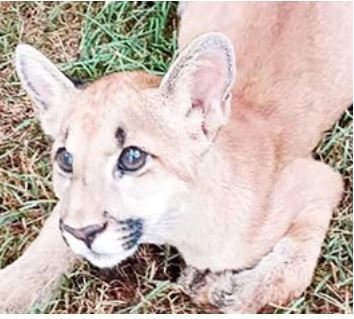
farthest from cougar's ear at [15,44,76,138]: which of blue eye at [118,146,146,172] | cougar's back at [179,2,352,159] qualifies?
cougar's back at [179,2,352,159]

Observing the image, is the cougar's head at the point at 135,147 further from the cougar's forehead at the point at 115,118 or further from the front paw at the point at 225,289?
the front paw at the point at 225,289

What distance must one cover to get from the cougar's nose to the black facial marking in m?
0.11

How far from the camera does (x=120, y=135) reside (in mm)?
1682

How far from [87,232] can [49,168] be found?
1.12 feet

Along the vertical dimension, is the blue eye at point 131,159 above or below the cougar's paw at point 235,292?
above

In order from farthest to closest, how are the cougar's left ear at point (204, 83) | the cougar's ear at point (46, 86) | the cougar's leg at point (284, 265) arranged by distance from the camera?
the cougar's leg at point (284, 265)
the cougar's ear at point (46, 86)
the cougar's left ear at point (204, 83)

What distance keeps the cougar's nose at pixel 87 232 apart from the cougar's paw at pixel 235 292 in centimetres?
29

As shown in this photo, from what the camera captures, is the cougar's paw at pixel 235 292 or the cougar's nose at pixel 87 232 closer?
the cougar's nose at pixel 87 232

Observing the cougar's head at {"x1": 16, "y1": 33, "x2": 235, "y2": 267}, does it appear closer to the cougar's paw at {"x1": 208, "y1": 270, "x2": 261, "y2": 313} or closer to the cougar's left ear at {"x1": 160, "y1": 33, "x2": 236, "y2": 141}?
the cougar's left ear at {"x1": 160, "y1": 33, "x2": 236, "y2": 141}

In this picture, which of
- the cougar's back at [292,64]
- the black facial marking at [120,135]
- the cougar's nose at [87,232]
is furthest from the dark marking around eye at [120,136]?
the cougar's back at [292,64]

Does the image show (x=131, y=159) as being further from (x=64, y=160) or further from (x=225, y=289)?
(x=225, y=289)

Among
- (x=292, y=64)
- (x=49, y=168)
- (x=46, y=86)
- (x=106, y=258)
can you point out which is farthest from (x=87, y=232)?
(x=292, y=64)

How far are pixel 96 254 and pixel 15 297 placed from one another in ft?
0.84

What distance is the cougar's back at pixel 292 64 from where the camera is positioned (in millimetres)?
1942
